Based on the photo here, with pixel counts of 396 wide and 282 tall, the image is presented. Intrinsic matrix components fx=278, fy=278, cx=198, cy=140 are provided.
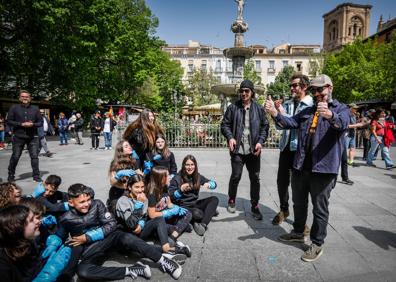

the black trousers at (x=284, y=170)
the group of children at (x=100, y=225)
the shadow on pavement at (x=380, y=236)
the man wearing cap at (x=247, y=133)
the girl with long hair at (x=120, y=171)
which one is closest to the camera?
the group of children at (x=100, y=225)

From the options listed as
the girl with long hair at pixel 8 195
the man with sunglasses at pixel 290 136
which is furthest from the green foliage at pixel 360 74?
the girl with long hair at pixel 8 195

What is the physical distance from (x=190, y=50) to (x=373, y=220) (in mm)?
69561

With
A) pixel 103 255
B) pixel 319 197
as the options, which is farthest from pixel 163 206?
pixel 319 197

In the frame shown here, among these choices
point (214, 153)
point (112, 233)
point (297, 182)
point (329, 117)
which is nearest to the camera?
point (329, 117)

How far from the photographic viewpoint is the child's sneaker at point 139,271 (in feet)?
9.29

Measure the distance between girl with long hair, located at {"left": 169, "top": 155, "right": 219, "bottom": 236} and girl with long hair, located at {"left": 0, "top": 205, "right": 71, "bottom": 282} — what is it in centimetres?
193

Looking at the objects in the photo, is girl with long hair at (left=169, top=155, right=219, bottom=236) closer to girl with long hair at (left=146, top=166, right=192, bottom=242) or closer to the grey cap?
girl with long hair at (left=146, top=166, right=192, bottom=242)

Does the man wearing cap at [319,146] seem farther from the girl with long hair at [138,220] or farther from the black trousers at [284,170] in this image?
the girl with long hair at [138,220]

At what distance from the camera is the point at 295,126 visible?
132 inches

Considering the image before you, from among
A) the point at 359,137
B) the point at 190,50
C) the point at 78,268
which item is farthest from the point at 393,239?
the point at 190,50

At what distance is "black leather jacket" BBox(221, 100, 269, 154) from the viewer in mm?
4375

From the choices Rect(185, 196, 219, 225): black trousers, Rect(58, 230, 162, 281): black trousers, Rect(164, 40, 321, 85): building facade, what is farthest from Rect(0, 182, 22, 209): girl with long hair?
Rect(164, 40, 321, 85): building facade

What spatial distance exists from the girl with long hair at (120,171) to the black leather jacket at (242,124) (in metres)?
1.57

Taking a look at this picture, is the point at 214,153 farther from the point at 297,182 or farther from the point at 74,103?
the point at 74,103
